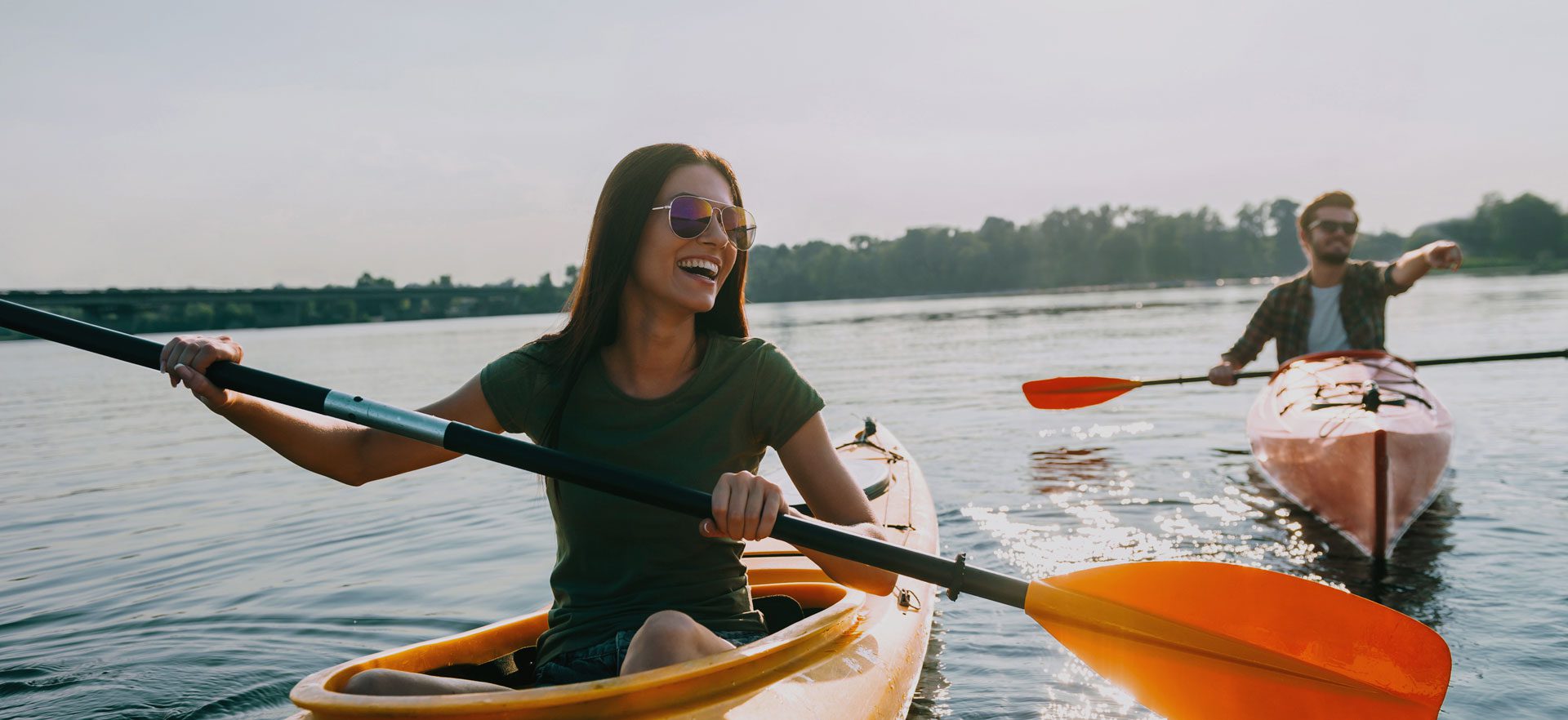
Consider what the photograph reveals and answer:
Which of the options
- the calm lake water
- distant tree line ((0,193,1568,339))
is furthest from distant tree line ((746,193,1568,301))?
the calm lake water

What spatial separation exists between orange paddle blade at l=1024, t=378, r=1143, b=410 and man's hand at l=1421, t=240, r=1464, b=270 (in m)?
2.11

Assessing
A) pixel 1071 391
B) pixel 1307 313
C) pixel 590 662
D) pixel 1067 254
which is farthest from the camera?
pixel 1067 254

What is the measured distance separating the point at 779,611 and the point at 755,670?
72 cm

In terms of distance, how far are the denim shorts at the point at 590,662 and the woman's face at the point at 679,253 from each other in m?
0.87

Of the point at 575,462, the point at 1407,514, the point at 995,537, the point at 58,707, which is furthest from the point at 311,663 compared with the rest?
the point at 1407,514

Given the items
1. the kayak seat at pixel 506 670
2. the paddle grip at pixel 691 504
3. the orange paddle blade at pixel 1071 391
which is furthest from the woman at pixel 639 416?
the orange paddle blade at pixel 1071 391

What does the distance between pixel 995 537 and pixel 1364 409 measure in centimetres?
235

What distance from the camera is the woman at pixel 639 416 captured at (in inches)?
99.3

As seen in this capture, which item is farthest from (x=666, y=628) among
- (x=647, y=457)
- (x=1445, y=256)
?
(x=1445, y=256)

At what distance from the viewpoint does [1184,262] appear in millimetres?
100375

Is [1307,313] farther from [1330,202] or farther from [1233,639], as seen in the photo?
[1233,639]

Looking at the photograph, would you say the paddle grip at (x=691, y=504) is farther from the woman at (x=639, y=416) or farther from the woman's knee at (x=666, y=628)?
the woman's knee at (x=666, y=628)

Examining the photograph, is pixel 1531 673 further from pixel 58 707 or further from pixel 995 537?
pixel 58 707

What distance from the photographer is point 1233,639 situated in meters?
2.96
